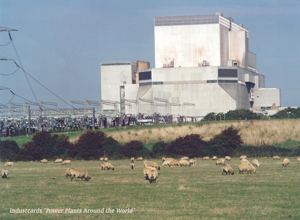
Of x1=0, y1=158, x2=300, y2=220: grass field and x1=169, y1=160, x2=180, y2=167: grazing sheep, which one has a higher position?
x1=0, y1=158, x2=300, y2=220: grass field

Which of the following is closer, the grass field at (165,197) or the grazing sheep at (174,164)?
the grass field at (165,197)

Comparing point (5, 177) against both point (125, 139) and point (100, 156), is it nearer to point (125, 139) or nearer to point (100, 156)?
point (100, 156)

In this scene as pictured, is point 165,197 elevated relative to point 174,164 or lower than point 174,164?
elevated

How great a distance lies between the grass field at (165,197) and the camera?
75.4 ft

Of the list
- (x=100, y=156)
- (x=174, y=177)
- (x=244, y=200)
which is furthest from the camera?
(x=100, y=156)

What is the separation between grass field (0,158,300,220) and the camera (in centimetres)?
2298

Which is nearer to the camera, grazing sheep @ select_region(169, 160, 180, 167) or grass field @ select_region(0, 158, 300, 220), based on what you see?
grass field @ select_region(0, 158, 300, 220)

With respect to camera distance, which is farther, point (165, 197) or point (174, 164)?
point (174, 164)

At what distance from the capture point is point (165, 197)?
27.8m

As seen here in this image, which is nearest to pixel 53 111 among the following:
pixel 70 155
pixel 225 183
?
pixel 70 155

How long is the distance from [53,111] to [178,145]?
96134 mm

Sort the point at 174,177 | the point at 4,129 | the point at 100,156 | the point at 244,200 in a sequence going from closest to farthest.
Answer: the point at 244,200
the point at 174,177
the point at 100,156
the point at 4,129

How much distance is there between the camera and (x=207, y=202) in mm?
25938

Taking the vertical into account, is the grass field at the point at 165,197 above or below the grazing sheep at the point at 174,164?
above
